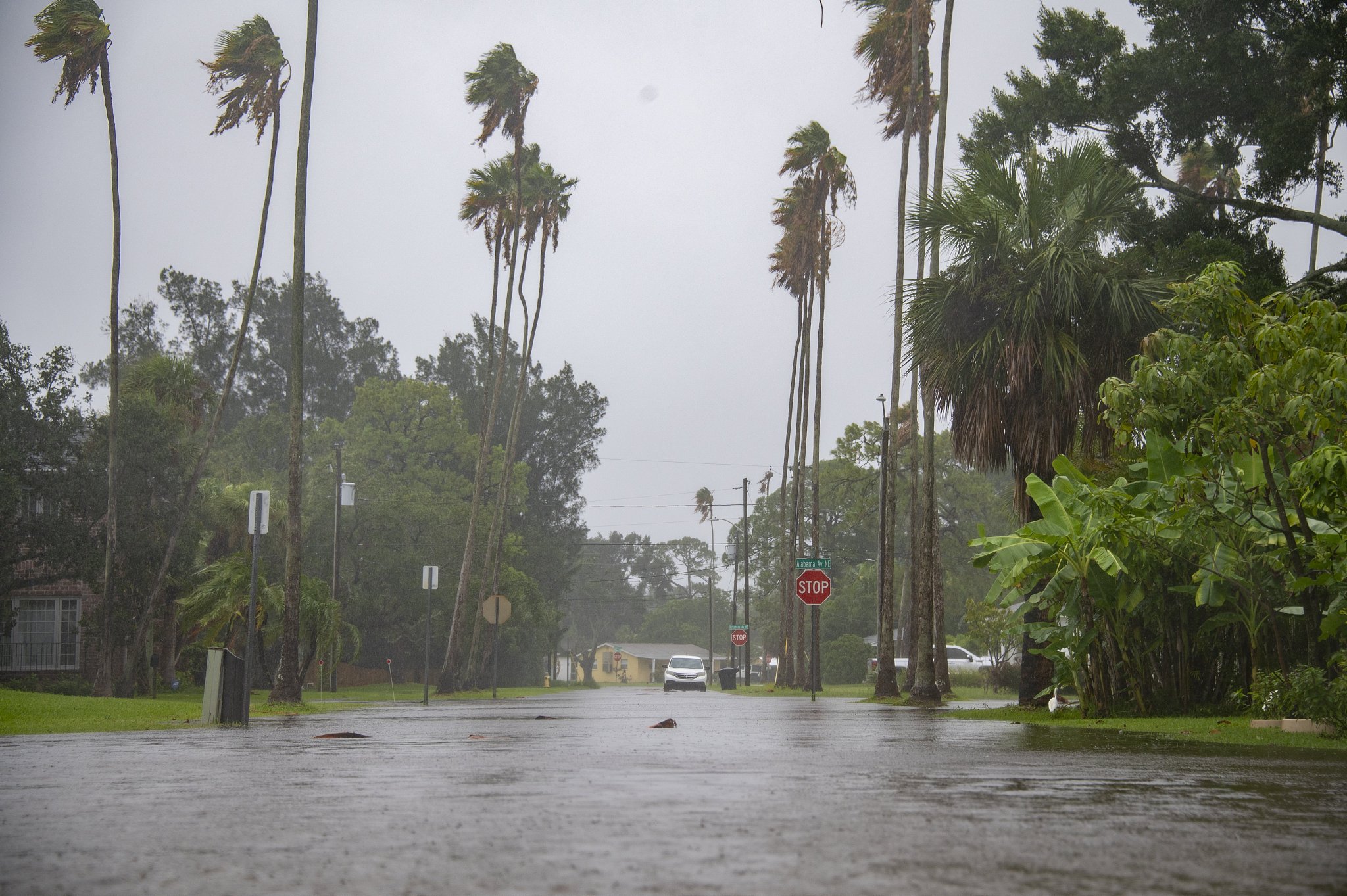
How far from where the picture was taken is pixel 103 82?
3325 centimetres

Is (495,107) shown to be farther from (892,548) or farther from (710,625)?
(710,625)

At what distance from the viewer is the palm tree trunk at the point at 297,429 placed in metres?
25.5

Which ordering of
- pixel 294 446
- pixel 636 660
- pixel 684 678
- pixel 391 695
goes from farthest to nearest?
pixel 636 660
pixel 684 678
pixel 391 695
pixel 294 446

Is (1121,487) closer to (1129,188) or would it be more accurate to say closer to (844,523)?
(1129,188)

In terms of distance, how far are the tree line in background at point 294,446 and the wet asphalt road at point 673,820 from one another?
17440 millimetres

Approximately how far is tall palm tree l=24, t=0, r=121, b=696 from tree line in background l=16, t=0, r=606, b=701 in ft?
0.17

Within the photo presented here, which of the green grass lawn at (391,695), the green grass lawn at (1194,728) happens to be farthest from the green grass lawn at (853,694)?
the green grass lawn at (1194,728)

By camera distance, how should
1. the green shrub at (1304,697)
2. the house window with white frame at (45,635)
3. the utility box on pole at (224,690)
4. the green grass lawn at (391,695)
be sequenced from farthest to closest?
the house window with white frame at (45,635)
the green grass lawn at (391,695)
the utility box on pole at (224,690)
the green shrub at (1304,697)

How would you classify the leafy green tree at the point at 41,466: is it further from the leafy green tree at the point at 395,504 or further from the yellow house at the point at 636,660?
the yellow house at the point at 636,660

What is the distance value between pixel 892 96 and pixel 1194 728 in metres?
23.8

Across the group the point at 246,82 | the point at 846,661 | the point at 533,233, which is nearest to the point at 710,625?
the point at 846,661

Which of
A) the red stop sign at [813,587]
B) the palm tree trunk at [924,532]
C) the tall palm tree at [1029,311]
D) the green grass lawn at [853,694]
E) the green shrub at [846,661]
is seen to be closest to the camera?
the tall palm tree at [1029,311]

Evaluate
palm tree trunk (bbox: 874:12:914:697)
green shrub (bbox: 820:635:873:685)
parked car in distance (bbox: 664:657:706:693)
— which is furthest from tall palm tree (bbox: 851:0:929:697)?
green shrub (bbox: 820:635:873:685)

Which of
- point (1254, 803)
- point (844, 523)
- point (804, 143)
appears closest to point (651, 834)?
point (1254, 803)
